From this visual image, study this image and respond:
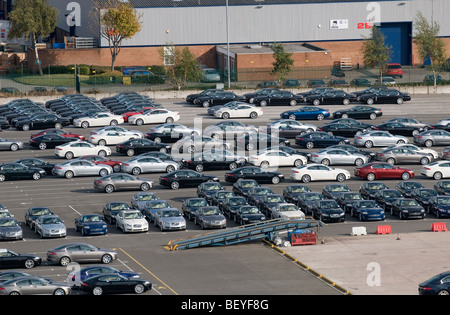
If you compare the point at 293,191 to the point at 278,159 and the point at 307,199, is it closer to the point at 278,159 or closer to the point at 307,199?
the point at 307,199

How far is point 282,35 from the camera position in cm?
10850

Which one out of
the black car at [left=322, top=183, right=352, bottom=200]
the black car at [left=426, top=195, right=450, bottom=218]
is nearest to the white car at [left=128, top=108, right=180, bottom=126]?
the black car at [left=322, top=183, right=352, bottom=200]

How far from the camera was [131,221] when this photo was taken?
48969 mm

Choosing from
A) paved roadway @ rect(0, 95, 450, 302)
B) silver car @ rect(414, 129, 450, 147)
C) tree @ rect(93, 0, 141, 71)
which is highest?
tree @ rect(93, 0, 141, 71)

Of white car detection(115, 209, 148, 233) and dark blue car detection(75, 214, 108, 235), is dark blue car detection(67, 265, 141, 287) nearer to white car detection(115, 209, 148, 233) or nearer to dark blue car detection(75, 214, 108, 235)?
dark blue car detection(75, 214, 108, 235)

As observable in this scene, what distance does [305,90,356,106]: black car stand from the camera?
81.3 m

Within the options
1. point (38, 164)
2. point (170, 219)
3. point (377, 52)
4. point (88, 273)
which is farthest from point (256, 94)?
point (88, 273)

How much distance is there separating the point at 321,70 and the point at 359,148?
31.6 m

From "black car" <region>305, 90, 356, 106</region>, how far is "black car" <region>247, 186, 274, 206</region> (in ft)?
91.6

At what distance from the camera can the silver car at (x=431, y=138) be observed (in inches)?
2677

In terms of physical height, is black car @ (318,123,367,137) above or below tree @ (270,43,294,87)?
below

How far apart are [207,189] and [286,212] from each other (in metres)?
6.57
